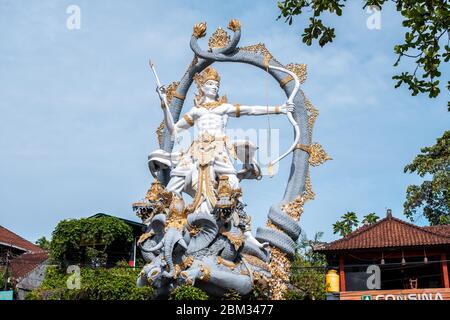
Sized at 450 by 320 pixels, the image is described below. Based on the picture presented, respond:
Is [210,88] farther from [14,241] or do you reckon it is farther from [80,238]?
[14,241]

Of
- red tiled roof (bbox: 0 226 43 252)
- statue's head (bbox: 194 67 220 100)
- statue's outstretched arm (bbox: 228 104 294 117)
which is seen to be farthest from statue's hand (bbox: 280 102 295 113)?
red tiled roof (bbox: 0 226 43 252)

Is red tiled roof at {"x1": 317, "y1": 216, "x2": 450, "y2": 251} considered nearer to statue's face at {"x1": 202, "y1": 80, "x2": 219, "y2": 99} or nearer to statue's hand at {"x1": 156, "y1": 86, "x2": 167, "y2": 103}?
statue's face at {"x1": 202, "y1": 80, "x2": 219, "y2": 99}

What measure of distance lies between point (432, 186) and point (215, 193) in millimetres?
14829

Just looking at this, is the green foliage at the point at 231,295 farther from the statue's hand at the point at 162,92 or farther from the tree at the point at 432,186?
the tree at the point at 432,186

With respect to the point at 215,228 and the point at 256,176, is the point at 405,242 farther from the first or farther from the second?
the point at 215,228

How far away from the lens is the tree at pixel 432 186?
23531mm

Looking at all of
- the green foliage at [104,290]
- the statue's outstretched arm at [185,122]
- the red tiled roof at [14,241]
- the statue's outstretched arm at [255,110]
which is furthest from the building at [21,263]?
the statue's outstretched arm at [255,110]

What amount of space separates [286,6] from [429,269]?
13.9 metres

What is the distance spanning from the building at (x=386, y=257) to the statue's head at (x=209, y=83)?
6.77 metres

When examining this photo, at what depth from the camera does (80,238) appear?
76.1 feet

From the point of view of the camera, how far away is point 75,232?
911 inches

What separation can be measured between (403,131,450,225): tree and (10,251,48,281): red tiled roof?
602 inches

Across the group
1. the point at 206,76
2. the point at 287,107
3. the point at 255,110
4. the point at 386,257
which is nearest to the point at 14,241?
the point at 386,257

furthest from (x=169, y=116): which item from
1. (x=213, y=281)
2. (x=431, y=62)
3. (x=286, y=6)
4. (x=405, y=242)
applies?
(x=405, y=242)
